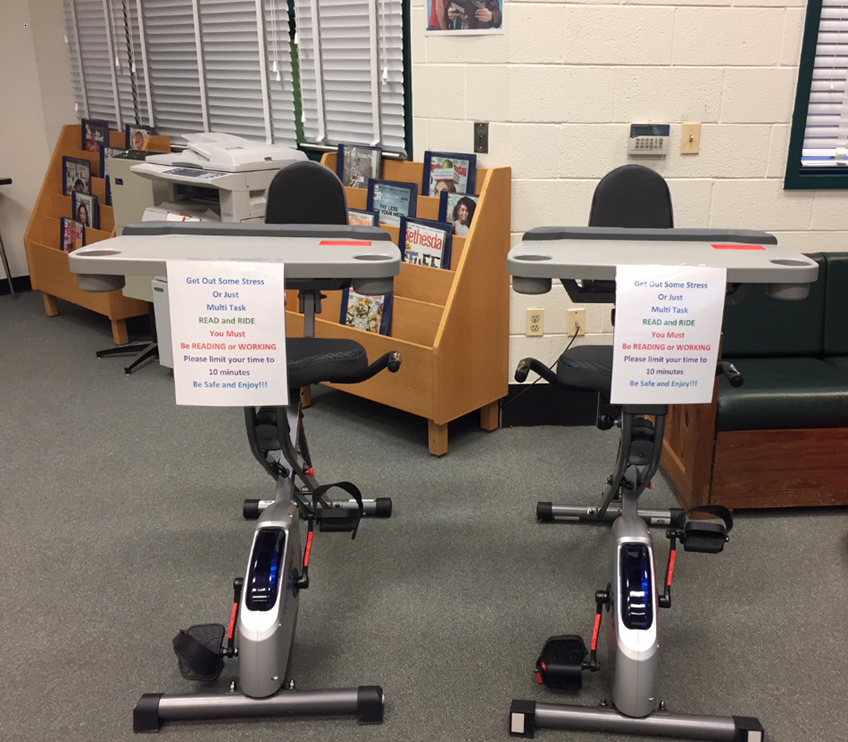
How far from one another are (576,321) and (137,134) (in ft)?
9.41

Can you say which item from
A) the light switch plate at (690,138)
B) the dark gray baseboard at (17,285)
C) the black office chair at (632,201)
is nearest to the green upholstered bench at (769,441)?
the black office chair at (632,201)

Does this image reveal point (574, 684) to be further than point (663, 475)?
No

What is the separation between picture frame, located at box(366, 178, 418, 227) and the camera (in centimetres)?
324

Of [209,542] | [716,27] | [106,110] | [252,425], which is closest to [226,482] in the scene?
[209,542]

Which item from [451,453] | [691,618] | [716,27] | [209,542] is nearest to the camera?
[691,618]

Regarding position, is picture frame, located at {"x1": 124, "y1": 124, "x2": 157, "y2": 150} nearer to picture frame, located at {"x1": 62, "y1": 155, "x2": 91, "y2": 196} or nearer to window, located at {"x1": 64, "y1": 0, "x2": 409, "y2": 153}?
window, located at {"x1": 64, "y1": 0, "x2": 409, "y2": 153}

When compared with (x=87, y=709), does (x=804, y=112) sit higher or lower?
higher

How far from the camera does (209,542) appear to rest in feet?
8.27

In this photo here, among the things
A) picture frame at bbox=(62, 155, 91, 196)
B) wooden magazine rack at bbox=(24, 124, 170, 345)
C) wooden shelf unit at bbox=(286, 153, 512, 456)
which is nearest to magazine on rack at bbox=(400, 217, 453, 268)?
wooden shelf unit at bbox=(286, 153, 512, 456)

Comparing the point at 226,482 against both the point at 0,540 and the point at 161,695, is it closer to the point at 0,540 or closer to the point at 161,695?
the point at 0,540

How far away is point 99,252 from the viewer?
1627mm

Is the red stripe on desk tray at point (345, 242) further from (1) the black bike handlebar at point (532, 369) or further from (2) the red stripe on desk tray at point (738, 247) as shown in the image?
(2) the red stripe on desk tray at point (738, 247)

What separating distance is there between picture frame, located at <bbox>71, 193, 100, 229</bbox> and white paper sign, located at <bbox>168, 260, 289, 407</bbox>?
328 centimetres

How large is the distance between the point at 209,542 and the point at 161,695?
75 cm
